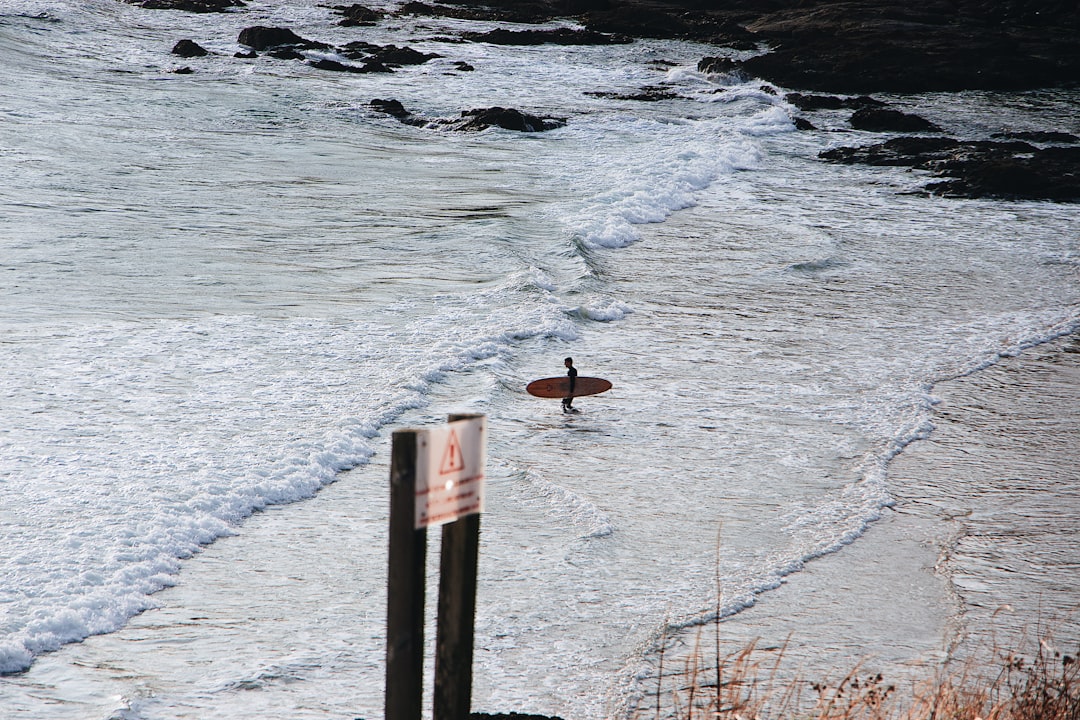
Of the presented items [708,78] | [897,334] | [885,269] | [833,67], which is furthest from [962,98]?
[897,334]

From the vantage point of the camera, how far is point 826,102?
34656 mm

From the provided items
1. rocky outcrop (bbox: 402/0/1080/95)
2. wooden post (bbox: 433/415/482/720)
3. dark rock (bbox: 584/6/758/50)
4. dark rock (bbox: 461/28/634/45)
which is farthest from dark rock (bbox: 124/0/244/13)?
wooden post (bbox: 433/415/482/720)

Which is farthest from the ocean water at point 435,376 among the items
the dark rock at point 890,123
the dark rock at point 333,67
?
the dark rock at point 333,67

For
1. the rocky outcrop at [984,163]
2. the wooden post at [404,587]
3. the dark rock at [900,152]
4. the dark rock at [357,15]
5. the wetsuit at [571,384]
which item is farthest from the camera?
the dark rock at [357,15]

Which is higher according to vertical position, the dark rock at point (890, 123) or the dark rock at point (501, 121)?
the dark rock at point (890, 123)

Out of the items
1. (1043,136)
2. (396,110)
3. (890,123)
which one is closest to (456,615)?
(396,110)

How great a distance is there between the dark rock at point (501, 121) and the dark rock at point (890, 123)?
930cm

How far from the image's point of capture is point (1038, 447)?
943cm

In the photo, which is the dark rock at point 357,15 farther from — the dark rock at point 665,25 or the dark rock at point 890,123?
the dark rock at point 890,123

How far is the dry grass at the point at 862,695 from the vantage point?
4.25 meters

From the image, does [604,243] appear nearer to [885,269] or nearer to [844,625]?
[885,269]

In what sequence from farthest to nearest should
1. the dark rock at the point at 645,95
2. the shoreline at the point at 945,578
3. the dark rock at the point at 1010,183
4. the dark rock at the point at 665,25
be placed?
the dark rock at the point at 665,25 < the dark rock at the point at 645,95 < the dark rock at the point at 1010,183 < the shoreline at the point at 945,578

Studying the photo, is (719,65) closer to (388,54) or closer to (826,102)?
(826,102)

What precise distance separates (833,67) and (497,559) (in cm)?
3565
